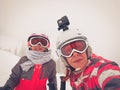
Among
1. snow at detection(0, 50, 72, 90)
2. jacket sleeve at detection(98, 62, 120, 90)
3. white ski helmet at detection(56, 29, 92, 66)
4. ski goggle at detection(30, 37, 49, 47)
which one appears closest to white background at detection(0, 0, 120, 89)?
snow at detection(0, 50, 72, 90)

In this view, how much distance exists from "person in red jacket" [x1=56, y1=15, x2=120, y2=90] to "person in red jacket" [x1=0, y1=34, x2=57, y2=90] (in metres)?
0.29

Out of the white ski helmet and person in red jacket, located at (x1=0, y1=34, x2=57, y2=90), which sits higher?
the white ski helmet

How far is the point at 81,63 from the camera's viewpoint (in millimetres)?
913

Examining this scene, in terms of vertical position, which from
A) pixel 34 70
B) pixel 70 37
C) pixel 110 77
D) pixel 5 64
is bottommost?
pixel 5 64

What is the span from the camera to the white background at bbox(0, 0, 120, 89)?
6.30 ft

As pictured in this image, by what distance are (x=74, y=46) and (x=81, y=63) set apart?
0.08m

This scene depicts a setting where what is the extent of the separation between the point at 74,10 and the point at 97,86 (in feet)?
4.75

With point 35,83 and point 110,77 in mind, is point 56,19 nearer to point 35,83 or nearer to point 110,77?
point 35,83

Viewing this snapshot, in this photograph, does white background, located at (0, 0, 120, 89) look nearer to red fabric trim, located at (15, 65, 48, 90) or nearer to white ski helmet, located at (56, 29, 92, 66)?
red fabric trim, located at (15, 65, 48, 90)

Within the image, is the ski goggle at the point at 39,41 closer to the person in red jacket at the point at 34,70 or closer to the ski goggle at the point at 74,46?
the person in red jacket at the point at 34,70

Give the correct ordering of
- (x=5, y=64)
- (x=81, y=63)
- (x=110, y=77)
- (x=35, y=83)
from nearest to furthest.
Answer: (x=110, y=77)
(x=81, y=63)
(x=35, y=83)
(x=5, y=64)

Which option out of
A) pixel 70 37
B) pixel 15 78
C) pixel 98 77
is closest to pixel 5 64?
pixel 15 78

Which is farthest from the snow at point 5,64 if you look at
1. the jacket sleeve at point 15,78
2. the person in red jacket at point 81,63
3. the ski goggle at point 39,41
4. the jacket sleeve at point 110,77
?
the jacket sleeve at point 110,77

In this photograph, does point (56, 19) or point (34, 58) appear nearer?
point (34, 58)
